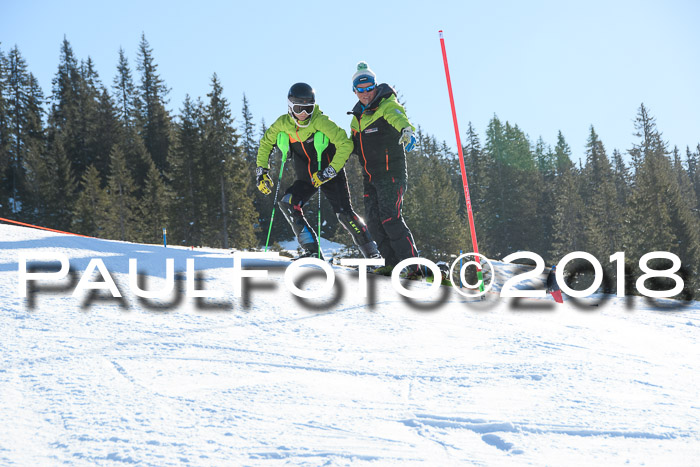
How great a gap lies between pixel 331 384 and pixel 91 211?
40.1 metres

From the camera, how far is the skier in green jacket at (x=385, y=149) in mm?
6676

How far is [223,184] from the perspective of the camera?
1272 inches

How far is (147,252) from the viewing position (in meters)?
6.65

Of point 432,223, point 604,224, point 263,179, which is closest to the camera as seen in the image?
point 263,179

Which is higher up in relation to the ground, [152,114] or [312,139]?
[152,114]

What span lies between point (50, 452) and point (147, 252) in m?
4.98

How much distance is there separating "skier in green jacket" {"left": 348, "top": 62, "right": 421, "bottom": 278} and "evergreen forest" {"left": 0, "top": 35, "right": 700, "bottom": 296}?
25867mm

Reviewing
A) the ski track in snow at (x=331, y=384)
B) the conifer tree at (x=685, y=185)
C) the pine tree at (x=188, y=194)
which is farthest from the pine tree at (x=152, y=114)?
the conifer tree at (x=685, y=185)

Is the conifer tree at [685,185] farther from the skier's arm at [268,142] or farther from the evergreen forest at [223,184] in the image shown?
the skier's arm at [268,142]

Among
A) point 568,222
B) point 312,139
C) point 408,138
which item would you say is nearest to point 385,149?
point 408,138

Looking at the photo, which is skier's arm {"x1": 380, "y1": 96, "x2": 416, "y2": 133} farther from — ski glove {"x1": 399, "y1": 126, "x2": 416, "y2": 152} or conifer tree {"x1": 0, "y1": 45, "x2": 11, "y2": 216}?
conifer tree {"x1": 0, "y1": 45, "x2": 11, "y2": 216}

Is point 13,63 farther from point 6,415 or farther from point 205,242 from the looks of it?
point 6,415

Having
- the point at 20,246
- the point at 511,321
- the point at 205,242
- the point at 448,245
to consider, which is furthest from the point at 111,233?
the point at 511,321

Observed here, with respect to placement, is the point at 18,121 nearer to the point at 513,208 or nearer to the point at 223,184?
the point at 223,184
